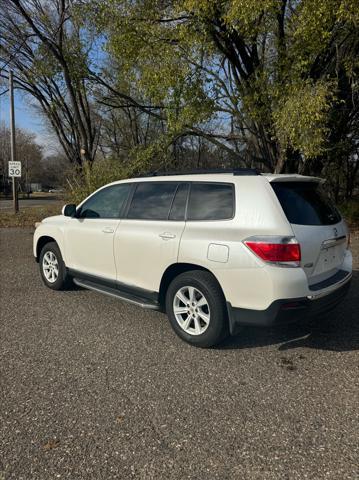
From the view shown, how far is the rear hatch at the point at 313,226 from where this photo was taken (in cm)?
330

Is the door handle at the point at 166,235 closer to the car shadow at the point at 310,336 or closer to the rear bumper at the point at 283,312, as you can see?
the rear bumper at the point at 283,312

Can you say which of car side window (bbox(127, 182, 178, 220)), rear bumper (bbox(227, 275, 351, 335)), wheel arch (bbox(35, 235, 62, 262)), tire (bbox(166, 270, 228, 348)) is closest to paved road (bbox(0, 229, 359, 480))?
tire (bbox(166, 270, 228, 348))

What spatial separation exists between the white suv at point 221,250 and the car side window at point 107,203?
2 cm

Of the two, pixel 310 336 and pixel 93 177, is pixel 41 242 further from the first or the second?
pixel 93 177

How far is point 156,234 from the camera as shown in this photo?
13.1 ft

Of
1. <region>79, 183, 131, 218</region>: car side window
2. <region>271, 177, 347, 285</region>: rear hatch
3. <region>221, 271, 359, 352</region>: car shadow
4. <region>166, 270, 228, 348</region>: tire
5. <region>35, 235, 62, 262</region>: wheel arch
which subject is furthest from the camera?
<region>35, 235, 62, 262</region>: wheel arch

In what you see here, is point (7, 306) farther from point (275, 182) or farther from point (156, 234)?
point (275, 182)

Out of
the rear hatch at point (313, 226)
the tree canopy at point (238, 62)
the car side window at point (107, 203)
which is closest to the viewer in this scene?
the rear hatch at point (313, 226)

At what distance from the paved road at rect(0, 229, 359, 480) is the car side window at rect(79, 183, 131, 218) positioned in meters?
1.32

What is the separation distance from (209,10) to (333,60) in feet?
11.3

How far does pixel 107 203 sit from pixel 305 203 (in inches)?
98.4

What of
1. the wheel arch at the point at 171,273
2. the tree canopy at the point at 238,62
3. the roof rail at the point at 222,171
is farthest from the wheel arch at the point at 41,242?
the tree canopy at the point at 238,62

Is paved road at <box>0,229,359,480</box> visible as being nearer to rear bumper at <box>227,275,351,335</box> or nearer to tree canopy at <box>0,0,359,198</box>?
rear bumper at <box>227,275,351,335</box>

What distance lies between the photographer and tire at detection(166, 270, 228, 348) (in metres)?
3.49
